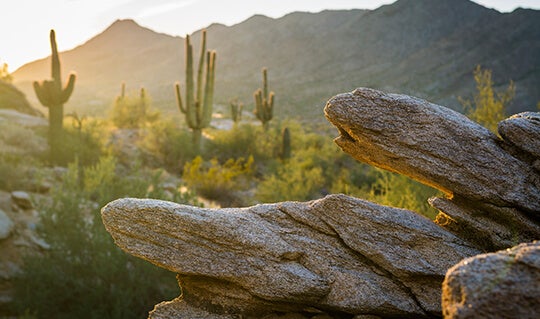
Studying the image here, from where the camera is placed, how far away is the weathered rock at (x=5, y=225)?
29.7ft

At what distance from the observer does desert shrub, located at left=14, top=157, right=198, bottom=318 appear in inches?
298

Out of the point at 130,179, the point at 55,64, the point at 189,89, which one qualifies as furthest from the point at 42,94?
the point at 130,179

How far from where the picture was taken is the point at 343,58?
7294 cm

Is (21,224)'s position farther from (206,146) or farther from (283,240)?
(206,146)

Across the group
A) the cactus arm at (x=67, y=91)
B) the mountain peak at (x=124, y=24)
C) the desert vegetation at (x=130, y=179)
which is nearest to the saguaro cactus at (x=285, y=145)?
the desert vegetation at (x=130, y=179)

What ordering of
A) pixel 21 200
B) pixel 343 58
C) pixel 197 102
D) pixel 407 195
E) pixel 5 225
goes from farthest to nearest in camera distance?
pixel 343 58 → pixel 197 102 → pixel 21 200 → pixel 5 225 → pixel 407 195

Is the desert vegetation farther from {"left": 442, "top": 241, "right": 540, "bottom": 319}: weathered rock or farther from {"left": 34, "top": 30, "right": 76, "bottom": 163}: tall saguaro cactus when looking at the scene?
{"left": 442, "top": 241, "right": 540, "bottom": 319}: weathered rock

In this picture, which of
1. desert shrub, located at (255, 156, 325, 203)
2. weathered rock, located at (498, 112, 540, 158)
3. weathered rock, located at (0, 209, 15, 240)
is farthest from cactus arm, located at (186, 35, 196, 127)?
weathered rock, located at (498, 112, 540, 158)

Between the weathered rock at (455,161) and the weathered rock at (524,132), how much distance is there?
13cm

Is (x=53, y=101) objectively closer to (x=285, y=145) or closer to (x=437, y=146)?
(x=285, y=145)

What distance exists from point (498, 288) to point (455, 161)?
175cm

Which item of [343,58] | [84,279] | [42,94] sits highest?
[343,58]

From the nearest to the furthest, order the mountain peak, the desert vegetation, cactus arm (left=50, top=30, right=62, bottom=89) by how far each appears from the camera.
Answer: the desert vegetation → cactus arm (left=50, top=30, right=62, bottom=89) → the mountain peak

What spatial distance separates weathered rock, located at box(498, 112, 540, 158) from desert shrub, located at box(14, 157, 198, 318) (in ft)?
18.7
